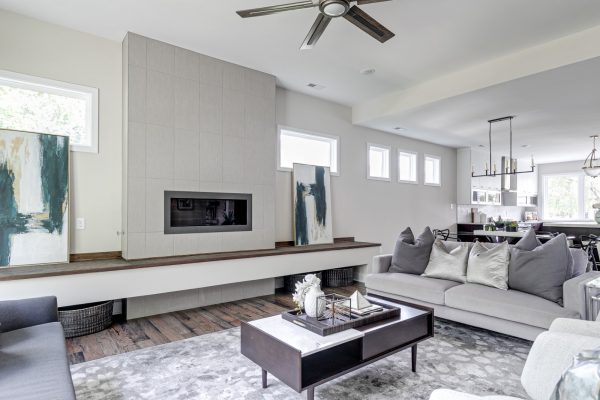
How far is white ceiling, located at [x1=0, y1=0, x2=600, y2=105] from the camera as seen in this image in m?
3.24

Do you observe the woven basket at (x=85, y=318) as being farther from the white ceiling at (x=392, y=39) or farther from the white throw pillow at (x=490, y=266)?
the white throw pillow at (x=490, y=266)

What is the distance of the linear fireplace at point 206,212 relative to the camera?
416 cm

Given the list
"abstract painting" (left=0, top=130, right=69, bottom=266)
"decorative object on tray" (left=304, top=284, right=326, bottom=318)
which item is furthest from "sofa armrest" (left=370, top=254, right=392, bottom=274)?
"abstract painting" (left=0, top=130, right=69, bottom=266)

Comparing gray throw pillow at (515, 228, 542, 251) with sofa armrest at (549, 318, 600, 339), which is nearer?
sofa armrest at (549, 318, 600, 339)

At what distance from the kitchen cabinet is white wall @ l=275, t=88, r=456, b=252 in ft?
1.92

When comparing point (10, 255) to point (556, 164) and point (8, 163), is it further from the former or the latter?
point (556, 164)

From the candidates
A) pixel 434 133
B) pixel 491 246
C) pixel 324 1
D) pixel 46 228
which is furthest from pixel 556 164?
pixel 46 228

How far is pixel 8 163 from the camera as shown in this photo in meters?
3.36

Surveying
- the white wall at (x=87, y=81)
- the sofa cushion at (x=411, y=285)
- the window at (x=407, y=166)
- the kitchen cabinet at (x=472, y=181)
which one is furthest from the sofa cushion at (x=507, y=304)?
the kitchen cabinet at (x=472, y=181)

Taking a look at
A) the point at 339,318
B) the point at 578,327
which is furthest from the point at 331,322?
the point at 578,327

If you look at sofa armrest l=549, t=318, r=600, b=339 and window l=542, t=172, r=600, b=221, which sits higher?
window l=542, t=172, r=600, b=221

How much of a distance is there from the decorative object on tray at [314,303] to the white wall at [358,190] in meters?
3.00

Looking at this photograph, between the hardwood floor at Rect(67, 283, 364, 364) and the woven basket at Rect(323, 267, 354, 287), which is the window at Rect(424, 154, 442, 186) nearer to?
the woven basket at Rect(323, 267, 354, 287)

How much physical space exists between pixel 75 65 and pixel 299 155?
315 cm
